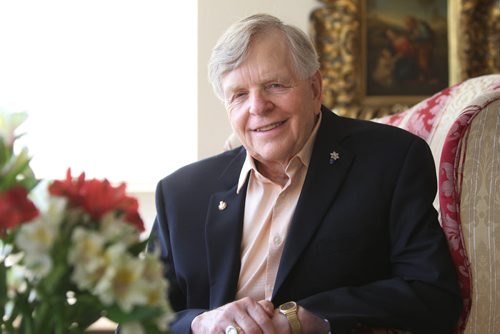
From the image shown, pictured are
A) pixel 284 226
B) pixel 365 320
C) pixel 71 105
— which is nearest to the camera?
pixel 365 320

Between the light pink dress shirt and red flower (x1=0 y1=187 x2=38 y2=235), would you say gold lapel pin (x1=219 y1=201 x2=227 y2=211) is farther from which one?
red flower (x1=0 y1=187 x2=38 y2=235)

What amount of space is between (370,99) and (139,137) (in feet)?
5.30

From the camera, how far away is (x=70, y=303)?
0.96 metres

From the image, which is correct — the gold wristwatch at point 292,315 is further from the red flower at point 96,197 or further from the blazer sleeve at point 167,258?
the red flower at point 96,197

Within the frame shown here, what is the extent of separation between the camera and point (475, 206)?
1851 mm

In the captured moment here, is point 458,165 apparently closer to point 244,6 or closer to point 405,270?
point 405,270

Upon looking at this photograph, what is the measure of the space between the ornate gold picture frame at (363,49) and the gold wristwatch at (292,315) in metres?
2.75

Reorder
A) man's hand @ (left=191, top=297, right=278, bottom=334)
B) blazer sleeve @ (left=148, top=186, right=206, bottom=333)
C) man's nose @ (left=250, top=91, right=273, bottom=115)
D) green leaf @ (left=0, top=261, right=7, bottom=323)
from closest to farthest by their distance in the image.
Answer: green leaf @ (left=0, top=261, right=7, bottom=323), man's hand @ (left=191, top=297, right=278, bottom=334), man's nose @ (left=250, top=91, right=273, bottom=115), blazer sleeve @ (left=148, top=186, right=206, bottom=333)

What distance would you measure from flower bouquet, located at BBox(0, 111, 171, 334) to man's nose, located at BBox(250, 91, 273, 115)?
1.03 m

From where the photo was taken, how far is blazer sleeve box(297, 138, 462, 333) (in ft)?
5.72

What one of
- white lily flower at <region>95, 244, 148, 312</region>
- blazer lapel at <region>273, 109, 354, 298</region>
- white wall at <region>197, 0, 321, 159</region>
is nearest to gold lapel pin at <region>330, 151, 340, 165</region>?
blazer lapel at <region>273, 109, 354, 298</region>

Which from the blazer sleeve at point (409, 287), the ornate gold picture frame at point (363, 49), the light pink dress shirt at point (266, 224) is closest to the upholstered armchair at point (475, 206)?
the blazer sleeve at point (409, 287)

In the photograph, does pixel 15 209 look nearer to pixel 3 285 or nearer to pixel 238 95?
pixel 3 285

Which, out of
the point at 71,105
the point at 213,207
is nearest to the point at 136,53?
the point at 71,105
